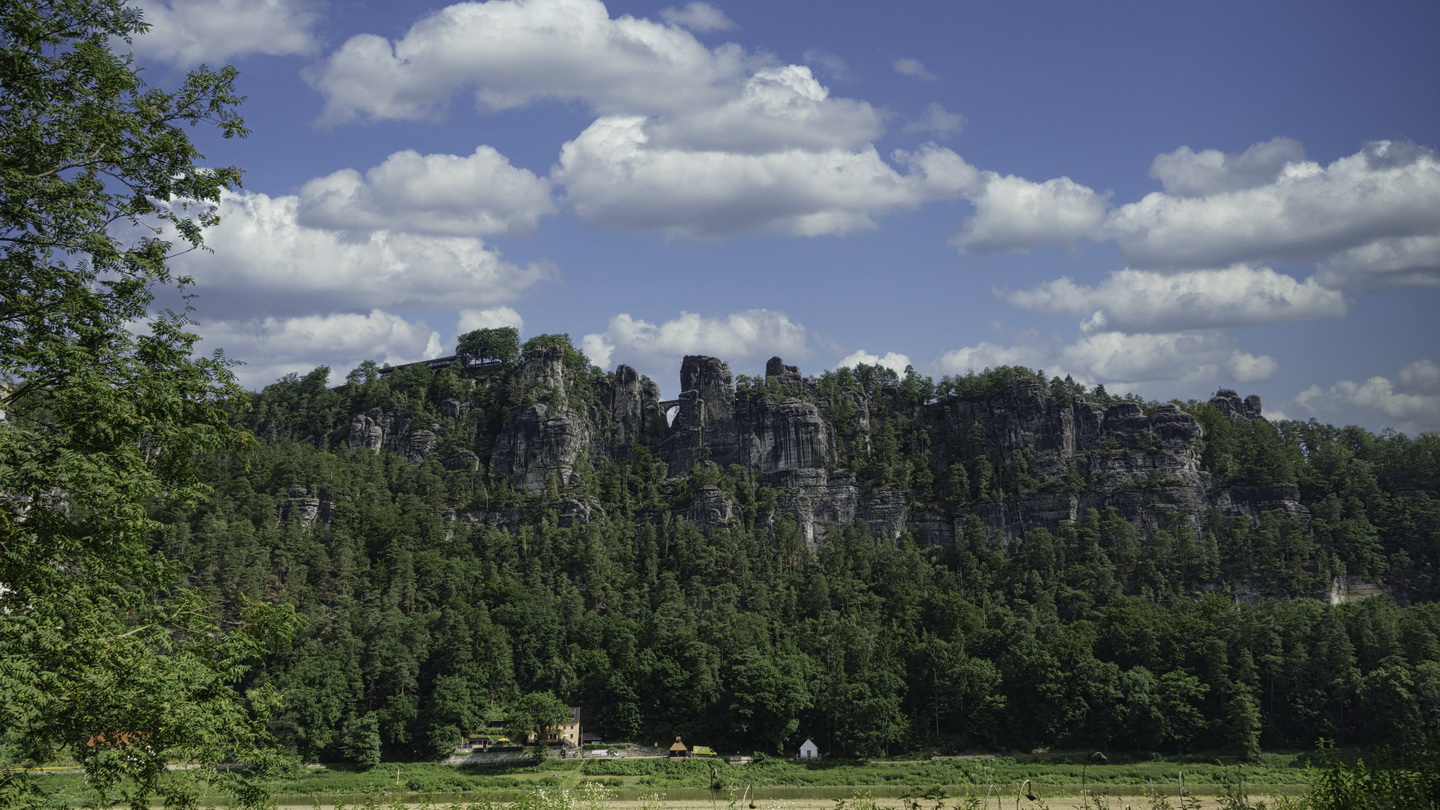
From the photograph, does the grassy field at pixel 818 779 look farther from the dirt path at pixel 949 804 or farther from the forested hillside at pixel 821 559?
the forested hillside at pixel 821 559

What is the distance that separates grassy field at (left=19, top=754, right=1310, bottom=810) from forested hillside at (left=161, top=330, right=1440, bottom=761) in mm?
2653

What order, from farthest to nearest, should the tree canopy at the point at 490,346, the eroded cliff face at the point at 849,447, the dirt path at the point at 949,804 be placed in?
the tree canopy at the point at 490,346 → the eroded cliff face at the point at 849,447 → the dirt path at the point at 949,804

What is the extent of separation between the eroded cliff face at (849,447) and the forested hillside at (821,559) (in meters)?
0.31

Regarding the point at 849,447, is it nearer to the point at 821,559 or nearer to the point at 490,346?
the point at 821,559

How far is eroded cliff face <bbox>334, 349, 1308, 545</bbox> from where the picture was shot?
318ft

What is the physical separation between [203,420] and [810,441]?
90796 millimetres

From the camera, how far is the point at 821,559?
3661 inches

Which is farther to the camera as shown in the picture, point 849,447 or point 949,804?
point 849,447

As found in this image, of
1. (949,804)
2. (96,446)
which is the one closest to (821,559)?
(949,804)

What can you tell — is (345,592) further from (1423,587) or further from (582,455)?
(1423,587)

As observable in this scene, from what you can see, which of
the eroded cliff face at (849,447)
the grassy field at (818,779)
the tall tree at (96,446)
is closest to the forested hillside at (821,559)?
the eroded cliff face at (849,447)

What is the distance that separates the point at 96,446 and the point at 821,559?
81827mm

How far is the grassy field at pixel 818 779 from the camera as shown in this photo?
2053 inches

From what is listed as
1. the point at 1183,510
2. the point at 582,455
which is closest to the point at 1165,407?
the point at 1183,510
